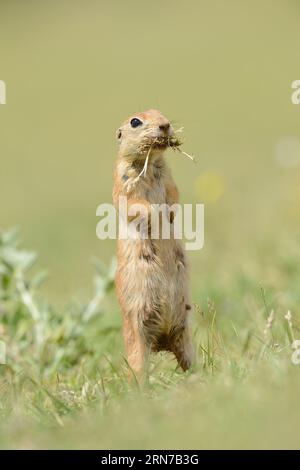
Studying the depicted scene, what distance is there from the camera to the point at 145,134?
4957 millimetres

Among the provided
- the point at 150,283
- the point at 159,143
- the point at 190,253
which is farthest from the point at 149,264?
the point at 190,253

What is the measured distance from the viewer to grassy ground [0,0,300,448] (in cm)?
406

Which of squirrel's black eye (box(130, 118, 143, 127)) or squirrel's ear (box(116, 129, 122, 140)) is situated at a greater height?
squirrel's ear (box(116, 129, 122, 140))

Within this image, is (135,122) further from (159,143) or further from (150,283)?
(150,283)

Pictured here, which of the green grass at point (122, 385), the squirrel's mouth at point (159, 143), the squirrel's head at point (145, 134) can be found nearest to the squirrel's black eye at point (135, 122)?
the squirrel's head at point (145, 134)

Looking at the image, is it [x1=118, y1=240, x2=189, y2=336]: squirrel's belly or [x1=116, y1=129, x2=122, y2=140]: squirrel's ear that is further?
[x1=116, y1=129, x2=122, y2=140]: squirrel's ear

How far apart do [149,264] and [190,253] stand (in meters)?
5.24

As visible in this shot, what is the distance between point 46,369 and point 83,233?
6076mm

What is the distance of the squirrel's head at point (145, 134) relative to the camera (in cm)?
493

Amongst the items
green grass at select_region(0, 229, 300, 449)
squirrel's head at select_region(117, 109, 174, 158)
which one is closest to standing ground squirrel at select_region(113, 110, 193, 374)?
squirrel's head at select_region(117, 109, 174, 158)

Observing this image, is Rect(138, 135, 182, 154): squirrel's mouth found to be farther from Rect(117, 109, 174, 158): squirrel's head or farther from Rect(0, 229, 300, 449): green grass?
Rect(0, 229, 300, 449): green grass

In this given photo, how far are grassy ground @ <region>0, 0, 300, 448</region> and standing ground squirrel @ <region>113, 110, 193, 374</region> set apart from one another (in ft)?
0.55

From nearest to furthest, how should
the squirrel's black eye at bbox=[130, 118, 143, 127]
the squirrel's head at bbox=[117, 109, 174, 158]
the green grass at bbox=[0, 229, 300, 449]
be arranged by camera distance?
the green grass at bbox=[0, 229, 300, 449] → the squirrel's head at bbox=[117, 109, 174, 158] → the squirrel's black eye at bbox=[130, 118, 143, 127]

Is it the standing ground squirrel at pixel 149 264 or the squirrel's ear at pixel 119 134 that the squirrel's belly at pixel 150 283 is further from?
the squirrel's ear at pixel 119 134
